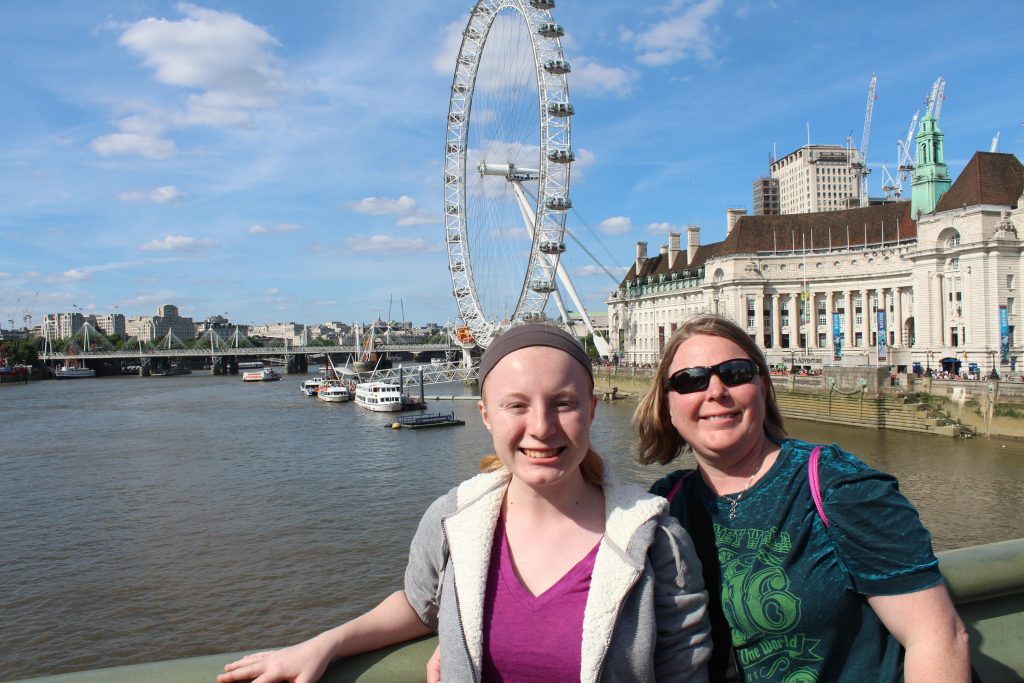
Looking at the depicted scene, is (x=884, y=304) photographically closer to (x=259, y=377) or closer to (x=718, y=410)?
(x=718, y=410)

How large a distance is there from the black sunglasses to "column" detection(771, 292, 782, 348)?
57.0 m

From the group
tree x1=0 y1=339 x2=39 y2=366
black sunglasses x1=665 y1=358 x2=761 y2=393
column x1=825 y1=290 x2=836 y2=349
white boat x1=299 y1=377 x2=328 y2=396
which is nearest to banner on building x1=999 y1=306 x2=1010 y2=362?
column x1=825 y1=290 x2=836 y2=349

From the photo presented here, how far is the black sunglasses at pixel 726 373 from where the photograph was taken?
2.08m

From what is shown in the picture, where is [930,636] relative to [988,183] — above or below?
below

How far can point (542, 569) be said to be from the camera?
1753 millimetres

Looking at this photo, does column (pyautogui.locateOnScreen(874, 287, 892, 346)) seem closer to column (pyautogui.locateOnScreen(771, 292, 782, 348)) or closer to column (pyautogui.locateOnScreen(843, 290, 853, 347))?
column (pyautogui.locateOnScreen(843, 290, 853, 347))

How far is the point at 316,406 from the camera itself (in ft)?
158

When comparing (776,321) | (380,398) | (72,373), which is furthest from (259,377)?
(776,321)

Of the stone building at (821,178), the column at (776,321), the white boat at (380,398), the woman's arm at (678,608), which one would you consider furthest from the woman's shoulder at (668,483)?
the stone building at (821,178)

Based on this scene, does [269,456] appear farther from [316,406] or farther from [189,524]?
[316,406]

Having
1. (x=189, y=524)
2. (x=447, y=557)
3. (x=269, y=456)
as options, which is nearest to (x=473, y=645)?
(x=447, y=557)

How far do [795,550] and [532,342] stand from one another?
776mm

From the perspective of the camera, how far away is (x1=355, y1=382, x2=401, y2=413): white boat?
137 ft

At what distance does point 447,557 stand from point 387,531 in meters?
13.6
